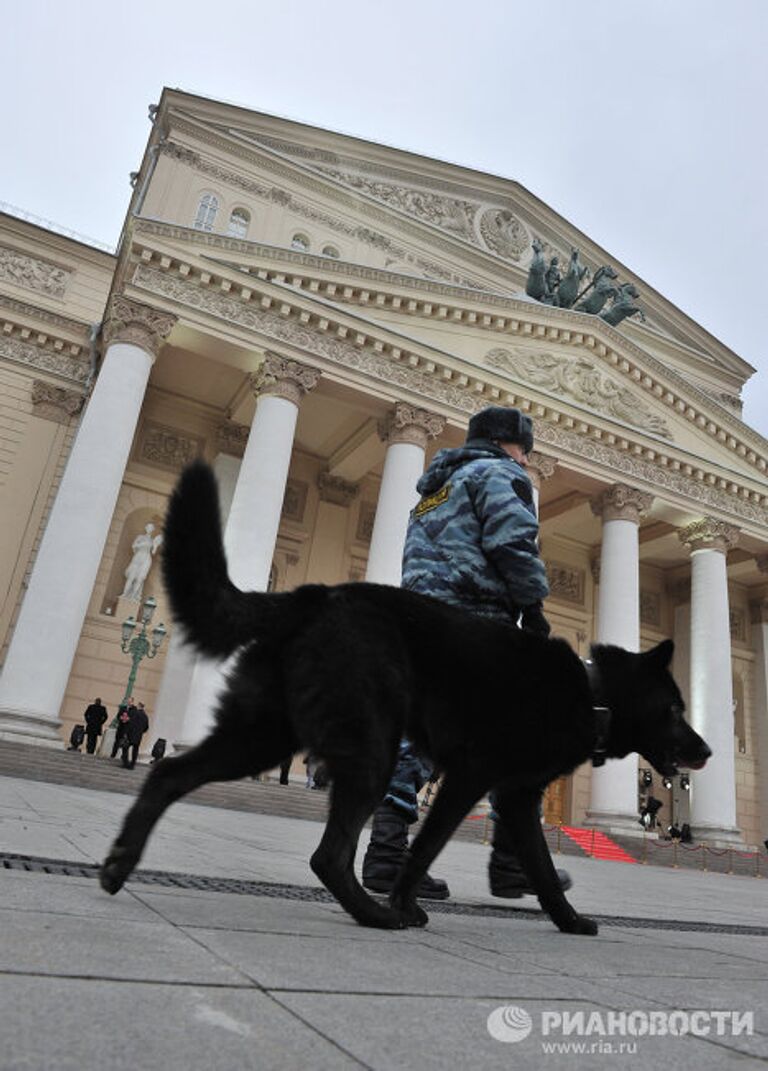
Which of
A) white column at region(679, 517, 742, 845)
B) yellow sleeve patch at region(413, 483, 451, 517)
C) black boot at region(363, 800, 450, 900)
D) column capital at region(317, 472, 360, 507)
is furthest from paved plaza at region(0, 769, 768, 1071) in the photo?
column capital at region(317, 472, 360, 507)

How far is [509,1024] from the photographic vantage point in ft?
4.40

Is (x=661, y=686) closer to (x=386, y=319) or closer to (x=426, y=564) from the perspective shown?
(x=426, y=564)

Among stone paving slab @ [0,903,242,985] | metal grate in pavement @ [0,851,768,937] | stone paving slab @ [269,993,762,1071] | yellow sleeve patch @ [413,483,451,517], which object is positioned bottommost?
metal grate in pavement @ [0,851,768,937]

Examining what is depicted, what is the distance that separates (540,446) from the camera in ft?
67.4

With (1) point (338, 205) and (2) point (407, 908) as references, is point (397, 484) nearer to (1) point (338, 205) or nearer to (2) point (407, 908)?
(1) point (338, 205)

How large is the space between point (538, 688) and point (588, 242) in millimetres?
36271

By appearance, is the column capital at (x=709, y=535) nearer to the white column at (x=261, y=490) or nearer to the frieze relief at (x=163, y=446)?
the white column at (x=261, y=490)

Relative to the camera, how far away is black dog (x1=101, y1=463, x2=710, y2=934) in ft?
7.52

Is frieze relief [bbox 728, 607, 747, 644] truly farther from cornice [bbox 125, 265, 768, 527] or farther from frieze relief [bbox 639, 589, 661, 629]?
cornice [bbox 125, 265, 768, 527]

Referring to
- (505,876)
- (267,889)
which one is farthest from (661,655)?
(267,889)

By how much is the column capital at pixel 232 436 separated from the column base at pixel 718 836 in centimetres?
1573

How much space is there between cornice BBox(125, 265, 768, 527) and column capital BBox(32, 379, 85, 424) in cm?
594

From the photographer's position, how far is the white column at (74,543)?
1398 cm

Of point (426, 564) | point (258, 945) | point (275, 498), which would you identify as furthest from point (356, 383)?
point (258, 945)
